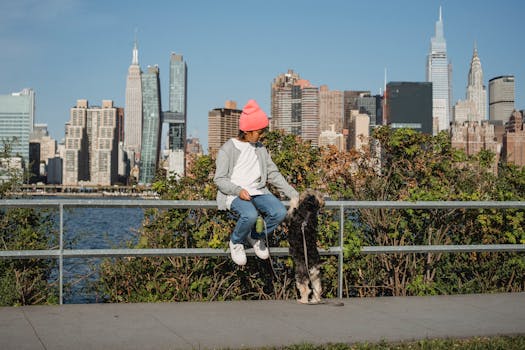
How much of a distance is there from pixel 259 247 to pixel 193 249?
63cm

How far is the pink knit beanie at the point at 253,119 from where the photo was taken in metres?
6.94

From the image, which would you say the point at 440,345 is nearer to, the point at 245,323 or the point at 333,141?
the point at 245,323

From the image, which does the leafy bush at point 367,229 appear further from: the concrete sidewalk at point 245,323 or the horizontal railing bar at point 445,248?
the concrete sidewalk at point 245,323

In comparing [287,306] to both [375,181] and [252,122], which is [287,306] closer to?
[252,122]

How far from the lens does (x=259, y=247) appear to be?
7.21 m

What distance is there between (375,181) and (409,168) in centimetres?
46

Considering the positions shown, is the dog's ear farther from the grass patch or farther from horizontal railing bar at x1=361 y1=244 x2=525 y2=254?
the grass patch

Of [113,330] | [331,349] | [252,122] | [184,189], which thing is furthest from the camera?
[184,189]

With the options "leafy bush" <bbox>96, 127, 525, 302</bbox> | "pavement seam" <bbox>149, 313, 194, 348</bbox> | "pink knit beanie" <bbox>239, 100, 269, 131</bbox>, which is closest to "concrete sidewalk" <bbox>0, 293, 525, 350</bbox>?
"pavement seam" <bbox>149, 313, 194, 348</bbox>

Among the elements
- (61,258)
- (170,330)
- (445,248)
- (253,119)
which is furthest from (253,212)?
(445,248)

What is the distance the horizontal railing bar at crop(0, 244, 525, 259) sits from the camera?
22.5 ft

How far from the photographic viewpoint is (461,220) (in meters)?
8.70

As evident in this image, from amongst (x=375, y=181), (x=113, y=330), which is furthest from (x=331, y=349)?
(x=375, y=181)

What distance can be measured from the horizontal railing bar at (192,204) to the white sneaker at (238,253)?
452mm
